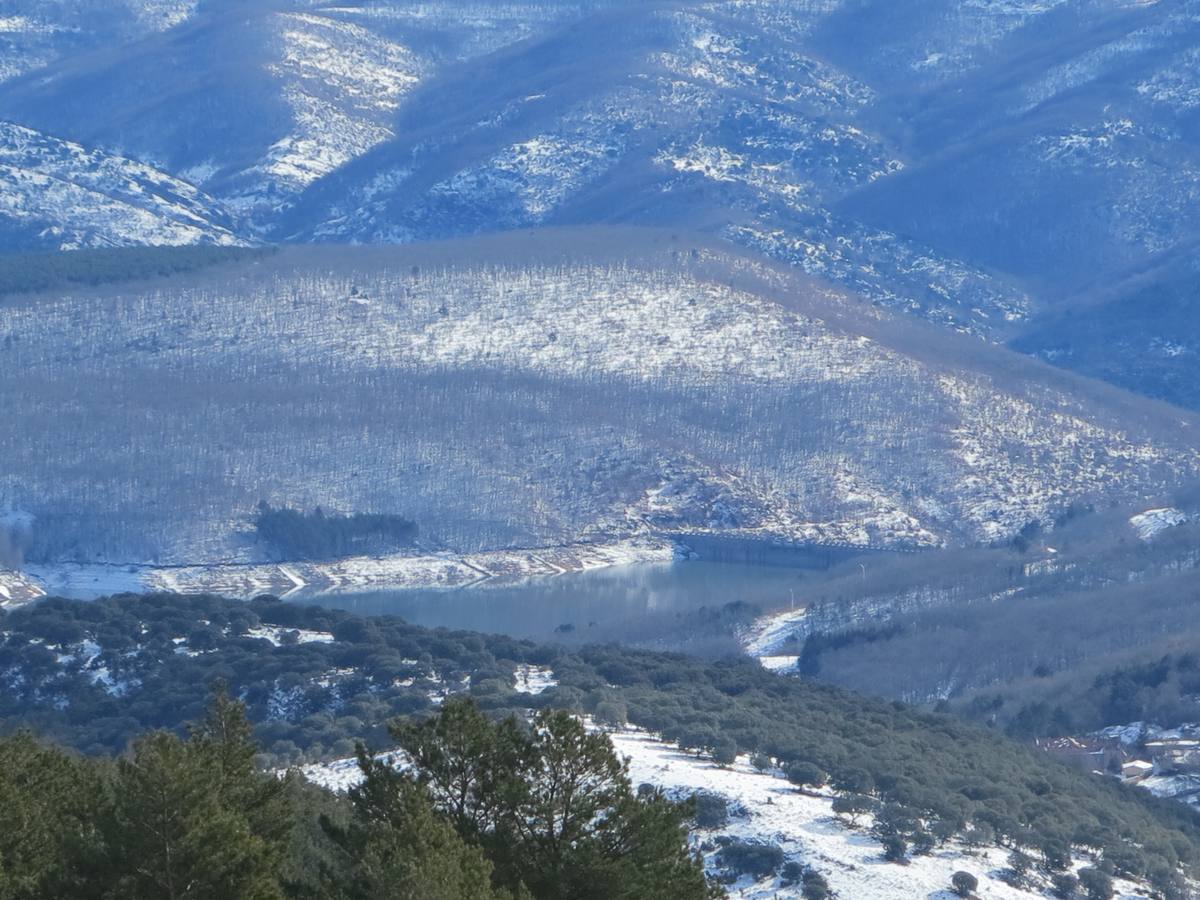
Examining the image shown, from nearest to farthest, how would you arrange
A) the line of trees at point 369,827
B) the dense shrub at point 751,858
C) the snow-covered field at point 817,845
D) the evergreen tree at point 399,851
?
the evergreen tree at point 399,851
the line of trees at point 369,827
the snow-covered field at point 817,845
the dense shrub at point 751,858

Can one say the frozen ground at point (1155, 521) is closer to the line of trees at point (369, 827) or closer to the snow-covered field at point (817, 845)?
the snow-covered field at point (817, 845)

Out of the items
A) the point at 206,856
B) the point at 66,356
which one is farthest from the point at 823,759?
the point at 66,356

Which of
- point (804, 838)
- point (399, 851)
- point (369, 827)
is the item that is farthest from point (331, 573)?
point (399, 851)

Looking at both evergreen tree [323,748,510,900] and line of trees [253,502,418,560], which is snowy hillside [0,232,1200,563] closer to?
line of trees [253,502,418,560]

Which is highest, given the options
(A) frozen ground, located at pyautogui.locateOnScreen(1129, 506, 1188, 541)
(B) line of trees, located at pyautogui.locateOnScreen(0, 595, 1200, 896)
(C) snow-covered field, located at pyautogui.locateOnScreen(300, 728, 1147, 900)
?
(C) snow-covered field, located at pyautogui.locateOnScreen(300, 728, 1147, 900)

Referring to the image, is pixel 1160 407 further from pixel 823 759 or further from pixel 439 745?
pixel 439 745

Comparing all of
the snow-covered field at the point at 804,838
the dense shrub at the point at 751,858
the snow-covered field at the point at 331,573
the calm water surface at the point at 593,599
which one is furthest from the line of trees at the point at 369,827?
the snow-covered field at the point at 331,573

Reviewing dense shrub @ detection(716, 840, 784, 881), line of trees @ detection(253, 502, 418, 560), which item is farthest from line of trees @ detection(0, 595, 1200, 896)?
line of trees @ detection(253, 502, 418, 560)

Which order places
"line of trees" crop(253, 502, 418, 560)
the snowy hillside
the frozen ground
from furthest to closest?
the snowy hillside < the frozen ground < "line of trees" crop(253, 502, 418, 560)

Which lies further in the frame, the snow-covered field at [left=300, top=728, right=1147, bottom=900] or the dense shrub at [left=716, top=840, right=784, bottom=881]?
the dense shrub at [left=716, top=840, right=784, bottom=881]
